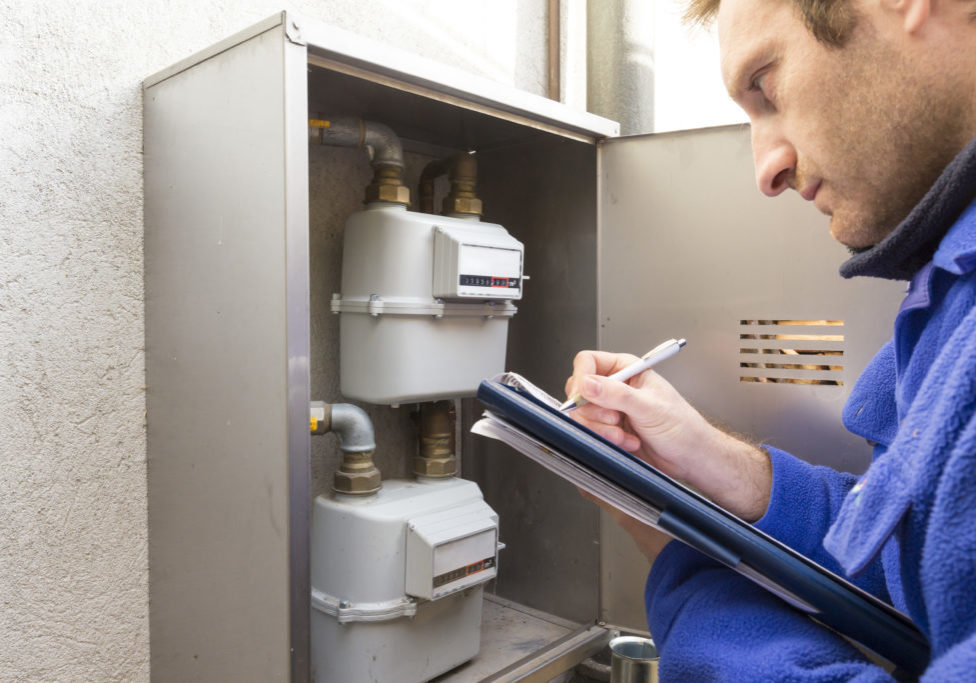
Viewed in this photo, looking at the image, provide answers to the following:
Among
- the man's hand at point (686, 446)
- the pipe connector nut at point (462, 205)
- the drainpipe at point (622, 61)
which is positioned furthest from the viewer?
the drainpipe at point (622, 61)

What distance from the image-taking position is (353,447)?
1.06 metres

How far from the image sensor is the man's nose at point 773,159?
23.9 inches

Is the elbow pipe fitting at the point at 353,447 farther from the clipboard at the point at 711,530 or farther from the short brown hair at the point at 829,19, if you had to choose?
the short brown hair at the point at 829,19

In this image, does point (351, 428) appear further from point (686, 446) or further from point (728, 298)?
point (728, 298)

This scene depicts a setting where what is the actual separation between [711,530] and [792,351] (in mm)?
668

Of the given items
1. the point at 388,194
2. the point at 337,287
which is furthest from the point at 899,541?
the point at 337,287

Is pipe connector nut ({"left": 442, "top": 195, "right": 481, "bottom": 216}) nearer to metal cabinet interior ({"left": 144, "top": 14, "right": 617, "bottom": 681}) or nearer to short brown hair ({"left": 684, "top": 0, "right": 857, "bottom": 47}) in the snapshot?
metal cabinet interior ({"left": 144, "top": 14, "right": 617, "bottom": 681})

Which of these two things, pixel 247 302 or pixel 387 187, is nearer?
pixel 247 302

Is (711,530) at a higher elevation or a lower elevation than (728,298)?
lower

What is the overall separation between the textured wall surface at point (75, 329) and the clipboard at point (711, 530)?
667 mm

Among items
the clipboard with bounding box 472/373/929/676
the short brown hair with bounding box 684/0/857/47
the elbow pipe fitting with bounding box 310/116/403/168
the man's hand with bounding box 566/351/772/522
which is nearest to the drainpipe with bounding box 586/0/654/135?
the elbow pipe fitting with bounding box 310/116/403/168

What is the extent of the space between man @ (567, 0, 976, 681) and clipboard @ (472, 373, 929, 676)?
26 millimetres

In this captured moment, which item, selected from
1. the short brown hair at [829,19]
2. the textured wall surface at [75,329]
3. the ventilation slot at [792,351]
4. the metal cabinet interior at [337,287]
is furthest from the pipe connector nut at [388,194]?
the short brown hair at [829,19]

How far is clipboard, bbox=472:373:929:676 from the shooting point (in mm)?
499
